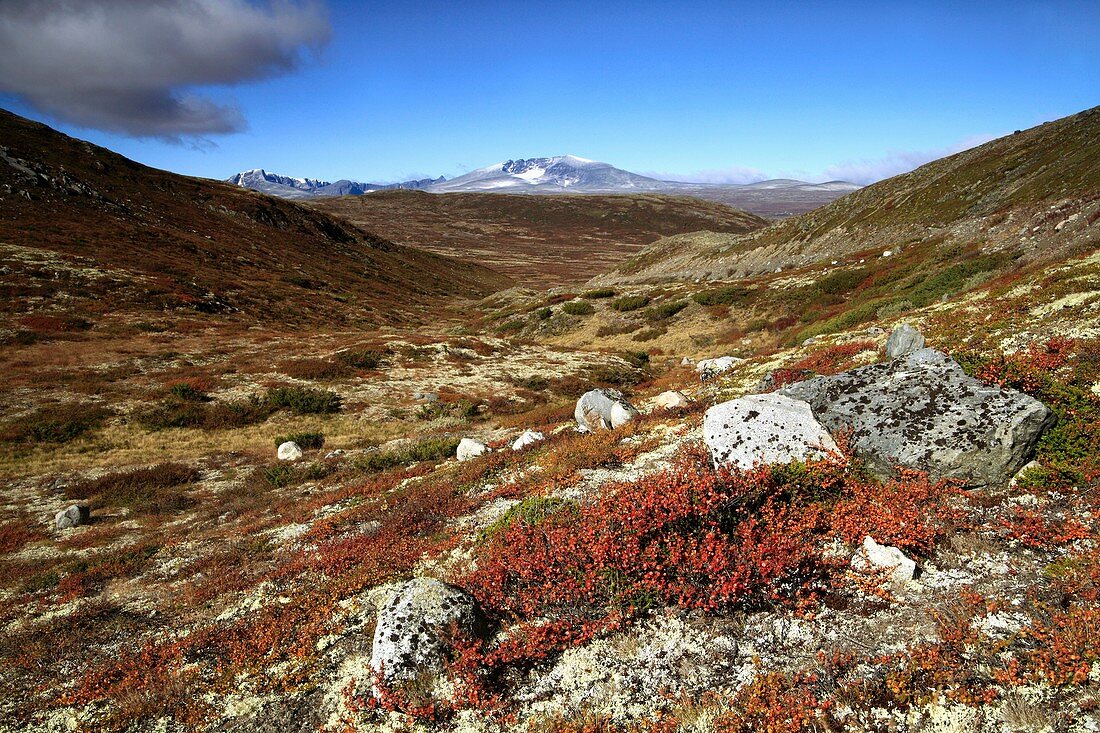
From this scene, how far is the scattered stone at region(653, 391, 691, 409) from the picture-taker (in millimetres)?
16998

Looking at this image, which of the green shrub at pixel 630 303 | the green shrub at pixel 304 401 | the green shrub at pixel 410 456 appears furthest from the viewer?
the green shrub at pixel 630 303

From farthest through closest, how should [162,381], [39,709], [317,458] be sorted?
1. [162,381]
2. [317,458]
3. [39,709]

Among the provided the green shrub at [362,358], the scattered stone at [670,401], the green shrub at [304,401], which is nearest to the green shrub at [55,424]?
the green shrub at [304,401]

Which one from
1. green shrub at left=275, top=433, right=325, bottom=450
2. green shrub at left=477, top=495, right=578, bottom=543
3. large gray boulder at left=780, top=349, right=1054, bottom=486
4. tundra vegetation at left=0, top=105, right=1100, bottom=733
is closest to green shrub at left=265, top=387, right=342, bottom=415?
green shrub at left=275, top=433, right=325, bottom=450

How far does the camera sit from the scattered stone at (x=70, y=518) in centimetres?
1588

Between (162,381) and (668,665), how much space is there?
122 ft

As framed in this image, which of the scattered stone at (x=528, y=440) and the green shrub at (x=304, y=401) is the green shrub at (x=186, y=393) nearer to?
the green shrub at (x=304, y=401)

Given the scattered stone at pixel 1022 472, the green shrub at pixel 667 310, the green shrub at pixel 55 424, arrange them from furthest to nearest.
Answer: the green shrub at pixel 667 310 → the green shrub at pixel 55 424 → the scattered stone at pixel 1022 472

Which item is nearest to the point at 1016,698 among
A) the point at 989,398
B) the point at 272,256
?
the point at 989,398

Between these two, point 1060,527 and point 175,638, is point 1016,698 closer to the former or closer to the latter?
point 1060,527

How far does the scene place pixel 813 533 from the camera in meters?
7.87

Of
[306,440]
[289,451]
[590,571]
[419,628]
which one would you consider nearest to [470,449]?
[289,451]

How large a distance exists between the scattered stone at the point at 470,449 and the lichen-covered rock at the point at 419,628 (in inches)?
410

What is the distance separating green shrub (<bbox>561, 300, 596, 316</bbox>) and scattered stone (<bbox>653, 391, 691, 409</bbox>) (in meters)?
38.6
